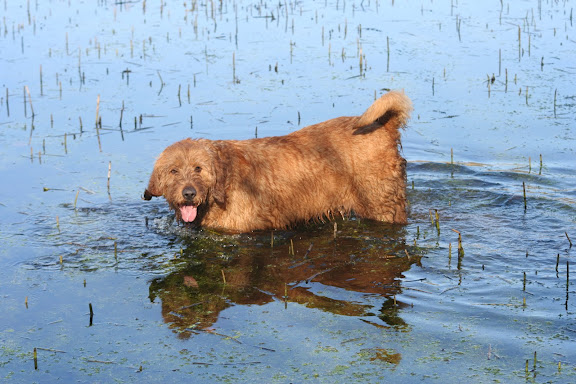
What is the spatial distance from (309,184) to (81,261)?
2461mm

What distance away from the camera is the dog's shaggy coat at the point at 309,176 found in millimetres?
8227

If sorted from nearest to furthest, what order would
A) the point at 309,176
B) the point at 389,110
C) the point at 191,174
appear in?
the point at 191,174 < the point at 389,110 < the point at 309,176

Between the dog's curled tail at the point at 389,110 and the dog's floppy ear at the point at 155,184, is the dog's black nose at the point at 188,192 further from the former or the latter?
the dog's curled tail at the point at 389,110

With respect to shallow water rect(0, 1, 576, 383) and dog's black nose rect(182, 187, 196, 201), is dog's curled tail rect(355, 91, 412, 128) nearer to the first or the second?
shallow water rect(0, 1, 576, 383)

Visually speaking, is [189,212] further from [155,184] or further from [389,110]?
[389,110]

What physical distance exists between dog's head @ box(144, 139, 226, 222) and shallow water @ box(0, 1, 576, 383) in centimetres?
59

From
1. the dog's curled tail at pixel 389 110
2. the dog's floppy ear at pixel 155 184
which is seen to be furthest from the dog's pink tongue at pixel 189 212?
the dog's curled tail at pixel 389 110

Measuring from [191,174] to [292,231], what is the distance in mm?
1457

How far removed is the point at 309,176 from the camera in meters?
8.59

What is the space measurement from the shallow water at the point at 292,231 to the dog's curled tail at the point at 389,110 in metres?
1.19

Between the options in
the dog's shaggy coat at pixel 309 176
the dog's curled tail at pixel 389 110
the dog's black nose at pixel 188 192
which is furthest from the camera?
the dog's shaggy coat at pixel 309 176

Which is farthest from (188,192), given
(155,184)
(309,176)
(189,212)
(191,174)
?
(309,176)

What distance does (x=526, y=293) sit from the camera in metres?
6.93

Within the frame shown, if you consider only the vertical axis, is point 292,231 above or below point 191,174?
below
